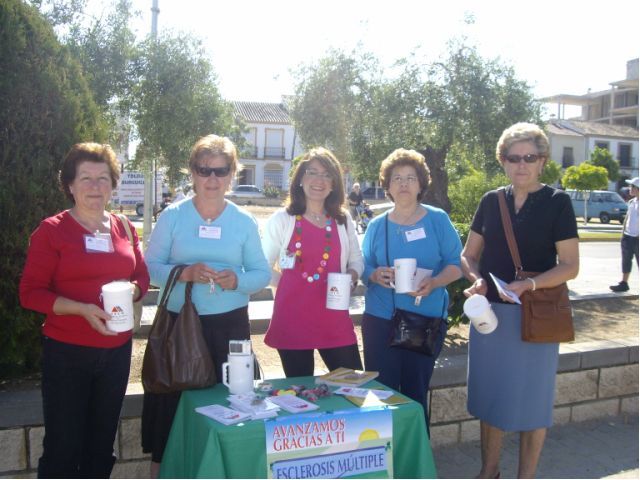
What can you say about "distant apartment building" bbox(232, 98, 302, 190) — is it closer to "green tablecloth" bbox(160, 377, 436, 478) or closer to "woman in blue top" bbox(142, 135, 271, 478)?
"woman in blue top" bbox(142, 135, 271, 478)

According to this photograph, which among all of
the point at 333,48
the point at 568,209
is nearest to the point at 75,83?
the point at 568,209

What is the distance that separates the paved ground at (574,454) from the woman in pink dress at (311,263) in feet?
4.10

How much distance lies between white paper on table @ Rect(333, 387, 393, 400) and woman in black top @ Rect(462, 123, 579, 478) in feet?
2.49

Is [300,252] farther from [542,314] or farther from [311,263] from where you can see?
[542,314]

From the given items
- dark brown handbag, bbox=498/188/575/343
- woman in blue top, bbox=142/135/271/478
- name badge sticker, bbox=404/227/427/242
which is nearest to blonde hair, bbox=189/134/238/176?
woman in blue top, bbox=142/135/271/478

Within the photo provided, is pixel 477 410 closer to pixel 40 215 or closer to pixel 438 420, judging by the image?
pixel 438 420

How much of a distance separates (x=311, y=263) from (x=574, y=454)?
245 centimetres

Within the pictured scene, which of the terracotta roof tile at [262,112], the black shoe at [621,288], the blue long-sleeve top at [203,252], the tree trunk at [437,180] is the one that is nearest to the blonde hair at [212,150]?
the blue long-sleeve top at [203,252]

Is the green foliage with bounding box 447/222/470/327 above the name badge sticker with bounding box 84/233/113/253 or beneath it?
beneath

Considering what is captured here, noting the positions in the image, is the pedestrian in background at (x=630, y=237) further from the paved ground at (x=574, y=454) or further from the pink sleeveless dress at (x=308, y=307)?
the pink sleeveless dress at (x=308, y=307)

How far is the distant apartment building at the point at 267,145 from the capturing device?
5553 cm

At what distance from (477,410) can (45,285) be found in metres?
2.39

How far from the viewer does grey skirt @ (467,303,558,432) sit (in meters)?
3.11

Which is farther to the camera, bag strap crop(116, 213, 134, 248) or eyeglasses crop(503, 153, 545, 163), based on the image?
eyeglasses crop(503, 153, 545, 163)
